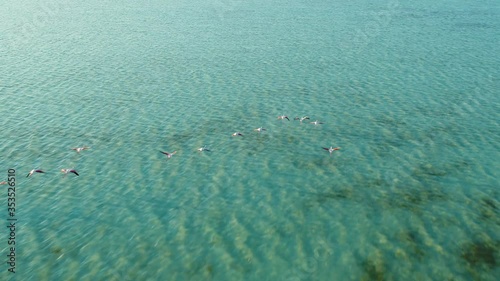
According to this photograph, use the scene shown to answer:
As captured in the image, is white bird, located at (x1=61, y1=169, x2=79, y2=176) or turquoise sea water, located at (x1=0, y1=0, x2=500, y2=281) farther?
white bird, located at (x1=61, y1=169, x2=79, y2=176)

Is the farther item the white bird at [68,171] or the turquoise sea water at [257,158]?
the white bird at [68,171]

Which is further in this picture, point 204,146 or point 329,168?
point 204,146

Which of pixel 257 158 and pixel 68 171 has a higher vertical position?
pixel 257 158

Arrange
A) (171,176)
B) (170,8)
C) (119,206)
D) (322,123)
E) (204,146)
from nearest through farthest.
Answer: (119,206) → (171,176) → (204,146) → (322,123) → (170,8)

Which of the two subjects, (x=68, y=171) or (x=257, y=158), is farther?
(x=257, y=158)

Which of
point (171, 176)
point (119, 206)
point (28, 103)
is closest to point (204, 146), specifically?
point (171, 176)

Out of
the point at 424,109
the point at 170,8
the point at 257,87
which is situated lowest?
the point at 170,8

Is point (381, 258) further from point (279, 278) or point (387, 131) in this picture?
point (387, 131)

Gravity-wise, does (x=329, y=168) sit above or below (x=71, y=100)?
above
